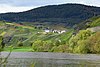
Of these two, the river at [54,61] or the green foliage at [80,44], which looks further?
the green foliage at [80,44]

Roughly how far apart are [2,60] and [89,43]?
157 meters

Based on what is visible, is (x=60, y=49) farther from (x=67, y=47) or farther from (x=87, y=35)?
(x=87, y=35)

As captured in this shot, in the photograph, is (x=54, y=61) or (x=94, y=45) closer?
(x=54, y=61)

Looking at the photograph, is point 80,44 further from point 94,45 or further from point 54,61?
point 54,61

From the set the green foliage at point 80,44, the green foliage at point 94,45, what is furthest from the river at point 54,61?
the green foliage at point 94,45

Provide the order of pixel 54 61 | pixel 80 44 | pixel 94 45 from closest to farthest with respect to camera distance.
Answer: pixel 54 61 < pixel 80 44 < pixel 94 45

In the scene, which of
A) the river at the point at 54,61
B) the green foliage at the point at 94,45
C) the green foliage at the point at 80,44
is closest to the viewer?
the river at the point at 54,61

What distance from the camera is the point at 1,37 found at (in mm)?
11727

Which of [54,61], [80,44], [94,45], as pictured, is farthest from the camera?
[94,45]

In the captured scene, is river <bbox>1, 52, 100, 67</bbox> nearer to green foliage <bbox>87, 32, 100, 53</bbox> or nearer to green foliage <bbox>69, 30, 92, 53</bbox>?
green foliage <bbox>69, 30, 92, 53</bbox>

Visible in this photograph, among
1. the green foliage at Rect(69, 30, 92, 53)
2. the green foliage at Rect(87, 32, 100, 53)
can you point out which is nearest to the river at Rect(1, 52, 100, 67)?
the green foliage at Rect(69, 30, 92, 53)

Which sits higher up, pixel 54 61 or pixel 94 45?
pixel 54 61

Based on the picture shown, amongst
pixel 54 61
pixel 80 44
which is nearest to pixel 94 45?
pixel 80 44

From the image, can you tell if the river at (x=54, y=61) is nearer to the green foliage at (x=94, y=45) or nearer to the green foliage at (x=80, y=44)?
the green foliage at (x=80, y=44)
